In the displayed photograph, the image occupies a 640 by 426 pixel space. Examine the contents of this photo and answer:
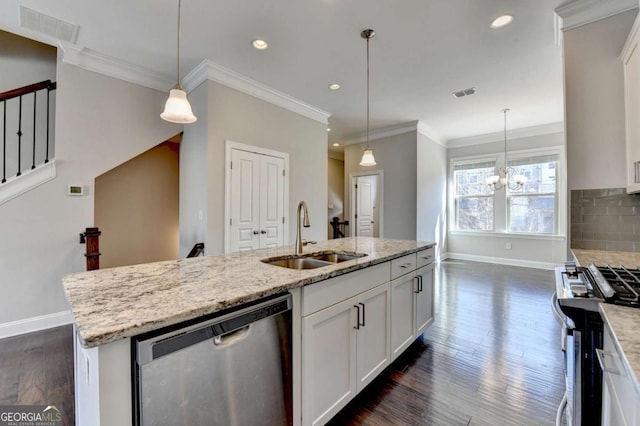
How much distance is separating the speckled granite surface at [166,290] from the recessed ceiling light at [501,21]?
261 centimetres

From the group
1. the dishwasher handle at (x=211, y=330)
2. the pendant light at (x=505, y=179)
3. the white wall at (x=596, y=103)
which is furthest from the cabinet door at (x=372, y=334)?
the pendant light at (x=505, y=179)

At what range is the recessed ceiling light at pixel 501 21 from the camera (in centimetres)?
251

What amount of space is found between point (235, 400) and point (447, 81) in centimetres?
427

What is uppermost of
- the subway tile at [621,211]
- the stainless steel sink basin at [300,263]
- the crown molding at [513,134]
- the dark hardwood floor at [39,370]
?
the crown molding at [513,134]

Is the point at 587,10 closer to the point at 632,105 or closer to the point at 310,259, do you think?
the point at 632,105

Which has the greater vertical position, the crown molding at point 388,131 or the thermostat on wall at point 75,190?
the crown molding at point 388,131

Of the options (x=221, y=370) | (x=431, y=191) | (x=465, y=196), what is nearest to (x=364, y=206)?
(x=431, y=191)

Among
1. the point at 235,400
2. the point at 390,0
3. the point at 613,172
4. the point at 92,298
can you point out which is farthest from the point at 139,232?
the point at 613,172

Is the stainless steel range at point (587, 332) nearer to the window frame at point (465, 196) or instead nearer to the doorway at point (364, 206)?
the doorway at point (364, 206)

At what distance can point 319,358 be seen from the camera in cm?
141

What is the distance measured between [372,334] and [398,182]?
450 cm

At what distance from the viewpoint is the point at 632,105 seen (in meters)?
1.89

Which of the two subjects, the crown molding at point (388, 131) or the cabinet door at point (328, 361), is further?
the crown molding at point (388, 131)

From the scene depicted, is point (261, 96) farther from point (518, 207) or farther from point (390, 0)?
point (518, 207)
